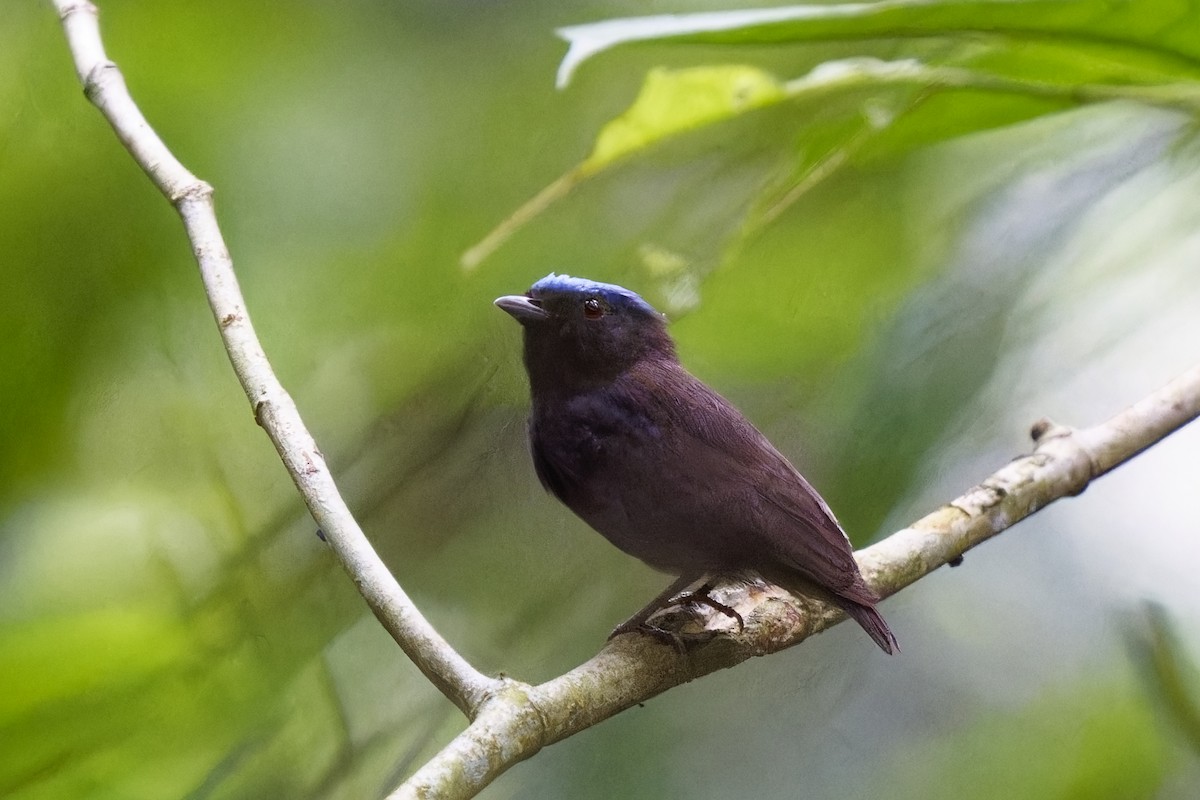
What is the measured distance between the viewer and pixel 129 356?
1.56 m

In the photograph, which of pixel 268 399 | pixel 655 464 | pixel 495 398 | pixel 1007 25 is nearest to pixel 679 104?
pixel 1007 25

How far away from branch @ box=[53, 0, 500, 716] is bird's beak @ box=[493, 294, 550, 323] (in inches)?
10.9

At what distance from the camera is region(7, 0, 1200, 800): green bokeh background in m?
1.47

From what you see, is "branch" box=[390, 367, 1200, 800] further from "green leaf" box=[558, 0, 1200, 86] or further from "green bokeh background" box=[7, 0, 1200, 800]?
"green leaf" box=[558, 0, 1200, 86]

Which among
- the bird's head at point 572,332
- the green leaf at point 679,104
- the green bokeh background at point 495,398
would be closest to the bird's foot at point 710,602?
the green bokeh background at point 495,398

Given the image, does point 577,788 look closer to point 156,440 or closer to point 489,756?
point 489,756

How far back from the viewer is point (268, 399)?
1230 mm

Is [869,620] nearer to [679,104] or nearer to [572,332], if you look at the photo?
[572,332]

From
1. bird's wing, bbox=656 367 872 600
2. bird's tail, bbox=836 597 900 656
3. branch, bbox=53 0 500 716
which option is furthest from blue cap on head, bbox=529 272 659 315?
bird's tail, bbox=836 597 900 656

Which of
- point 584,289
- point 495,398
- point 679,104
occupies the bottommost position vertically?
point 495,398

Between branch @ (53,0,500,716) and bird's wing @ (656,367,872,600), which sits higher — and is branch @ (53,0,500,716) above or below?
above

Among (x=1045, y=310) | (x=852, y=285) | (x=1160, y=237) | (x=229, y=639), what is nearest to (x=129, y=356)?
(x=229, y=639)

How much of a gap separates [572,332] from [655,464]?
20 cm

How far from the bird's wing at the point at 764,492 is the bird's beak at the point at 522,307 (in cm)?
18
